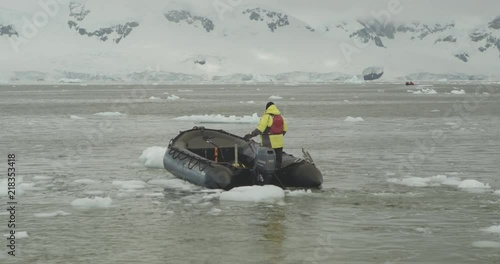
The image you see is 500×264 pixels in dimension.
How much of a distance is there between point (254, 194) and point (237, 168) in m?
1.40

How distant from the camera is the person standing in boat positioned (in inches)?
673

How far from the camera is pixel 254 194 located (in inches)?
643

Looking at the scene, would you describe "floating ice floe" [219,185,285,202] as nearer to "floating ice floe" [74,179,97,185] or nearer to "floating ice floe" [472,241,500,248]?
"floating ice floe" [74,179,97,185]

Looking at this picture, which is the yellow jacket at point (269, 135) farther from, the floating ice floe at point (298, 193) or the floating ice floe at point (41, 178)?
the floating ice floe at point (41, 178)

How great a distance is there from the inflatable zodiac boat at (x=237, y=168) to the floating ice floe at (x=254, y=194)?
2.10ft

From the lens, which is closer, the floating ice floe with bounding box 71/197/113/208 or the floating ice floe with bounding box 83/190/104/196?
the floating ice floe with bounding box 71/197/113/208

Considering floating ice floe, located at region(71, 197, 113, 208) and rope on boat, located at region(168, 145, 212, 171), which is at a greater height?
rope on boat, located at region(168, 145, 212, 171)

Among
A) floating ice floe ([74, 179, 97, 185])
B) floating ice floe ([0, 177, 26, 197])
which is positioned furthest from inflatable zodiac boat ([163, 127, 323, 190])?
floating ice floe ([0, 177, 26, 197])

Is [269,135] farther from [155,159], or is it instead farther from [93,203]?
[155,159]

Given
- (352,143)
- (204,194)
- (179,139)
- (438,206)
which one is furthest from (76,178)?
(352,143)

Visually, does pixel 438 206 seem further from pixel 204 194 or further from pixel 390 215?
pixel 204 194

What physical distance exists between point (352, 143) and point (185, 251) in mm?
18636

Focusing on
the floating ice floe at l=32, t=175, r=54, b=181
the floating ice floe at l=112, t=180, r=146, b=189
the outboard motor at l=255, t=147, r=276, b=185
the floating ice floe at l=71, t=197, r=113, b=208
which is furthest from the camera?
the floating ice floe at l=32, t=175, r=54, b=181

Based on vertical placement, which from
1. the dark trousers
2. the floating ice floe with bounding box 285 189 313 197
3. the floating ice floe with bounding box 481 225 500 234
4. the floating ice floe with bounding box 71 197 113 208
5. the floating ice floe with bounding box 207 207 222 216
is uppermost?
the dark trousers
